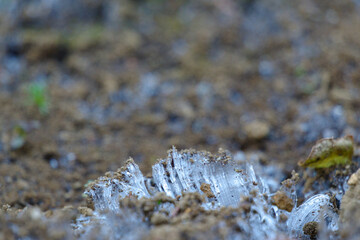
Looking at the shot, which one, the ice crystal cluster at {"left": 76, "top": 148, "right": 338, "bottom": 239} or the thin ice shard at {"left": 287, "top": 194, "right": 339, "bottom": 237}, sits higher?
→ the ice crystal cluster at {"left": 76, "top": 148, "right": 338, "bottom": 239}

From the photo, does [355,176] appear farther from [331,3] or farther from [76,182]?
[331,3]

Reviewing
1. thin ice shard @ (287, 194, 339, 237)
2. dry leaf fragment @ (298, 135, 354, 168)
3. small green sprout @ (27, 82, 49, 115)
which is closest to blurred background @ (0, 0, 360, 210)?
small green sprout @ (27, 82, 49, 115)

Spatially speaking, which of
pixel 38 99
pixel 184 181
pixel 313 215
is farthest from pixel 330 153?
pixel 38 99

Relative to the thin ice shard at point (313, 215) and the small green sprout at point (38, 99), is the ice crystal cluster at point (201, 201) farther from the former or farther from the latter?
the small green sprout at point (38, 99)

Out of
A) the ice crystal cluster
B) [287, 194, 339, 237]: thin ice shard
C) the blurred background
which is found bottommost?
[287, 194, 339, 237]: thin ice shard

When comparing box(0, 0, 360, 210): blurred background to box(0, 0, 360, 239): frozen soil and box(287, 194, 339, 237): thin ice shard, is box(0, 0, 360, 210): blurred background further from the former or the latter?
box(287, 194, 339, 237): thin ice shard

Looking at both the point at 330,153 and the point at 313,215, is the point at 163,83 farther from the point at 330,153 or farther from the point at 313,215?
the point at 313,215
